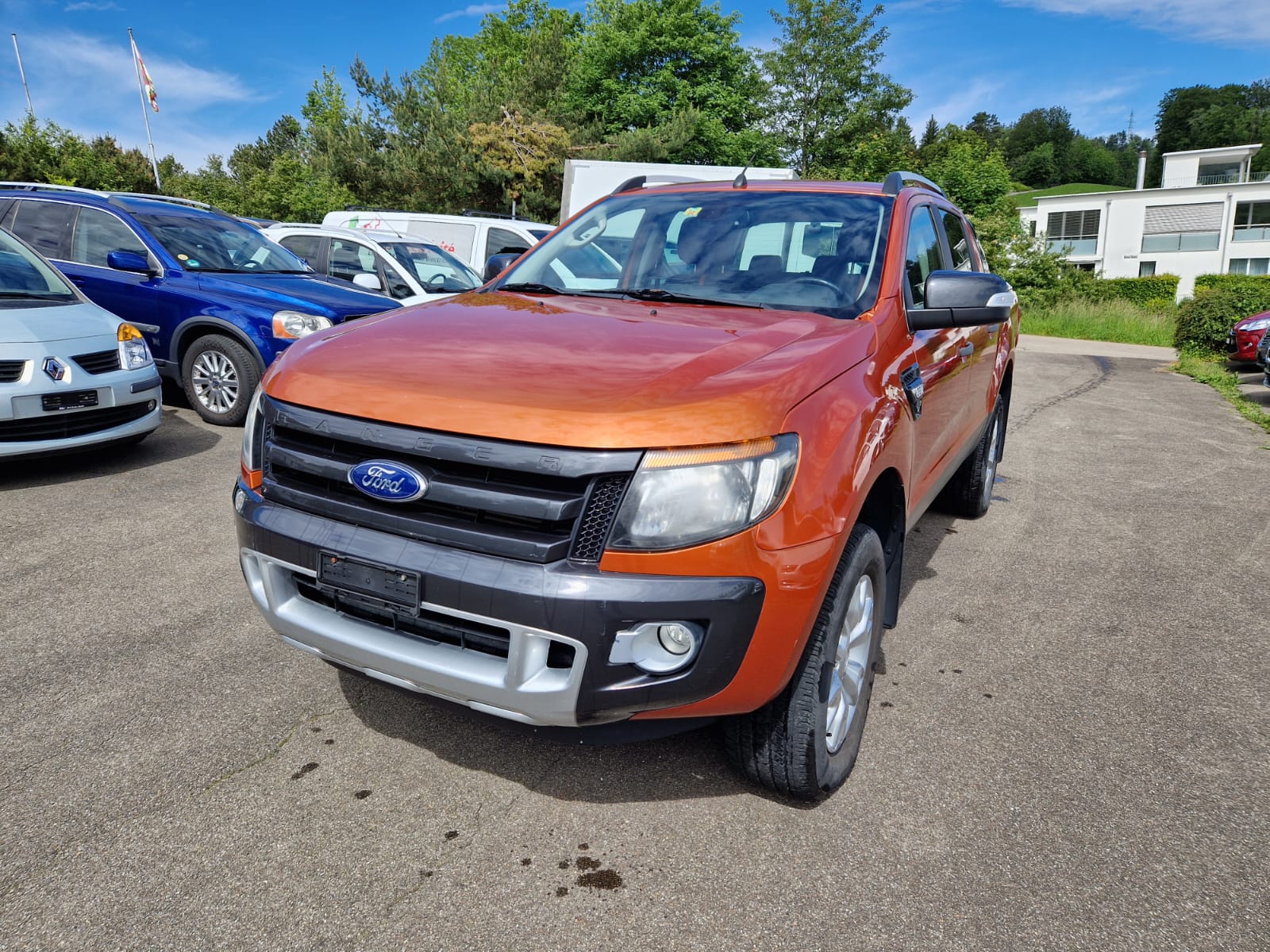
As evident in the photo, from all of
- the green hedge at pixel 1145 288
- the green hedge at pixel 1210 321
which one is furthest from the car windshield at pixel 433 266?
the green hedge at pixel 1145 288

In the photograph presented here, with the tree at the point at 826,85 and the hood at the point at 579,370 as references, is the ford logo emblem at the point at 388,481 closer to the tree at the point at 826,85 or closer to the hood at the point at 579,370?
the hood at the point at 579,370

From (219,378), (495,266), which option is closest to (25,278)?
(219,378)

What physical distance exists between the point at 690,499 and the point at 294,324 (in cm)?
582

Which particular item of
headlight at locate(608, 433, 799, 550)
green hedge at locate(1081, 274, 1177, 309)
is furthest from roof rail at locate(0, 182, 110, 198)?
green hedge at locate(1081, 274, 1177, 309)

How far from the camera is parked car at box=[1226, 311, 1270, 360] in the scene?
43.3 ft

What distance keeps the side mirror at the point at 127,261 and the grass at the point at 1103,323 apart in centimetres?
2013

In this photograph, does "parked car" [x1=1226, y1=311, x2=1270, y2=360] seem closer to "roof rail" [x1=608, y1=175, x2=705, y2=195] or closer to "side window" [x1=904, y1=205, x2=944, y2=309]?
"side window" [x1=904, y1=205, x2=944, y2=309]

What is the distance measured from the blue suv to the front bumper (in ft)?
17.3

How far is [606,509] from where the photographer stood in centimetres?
206

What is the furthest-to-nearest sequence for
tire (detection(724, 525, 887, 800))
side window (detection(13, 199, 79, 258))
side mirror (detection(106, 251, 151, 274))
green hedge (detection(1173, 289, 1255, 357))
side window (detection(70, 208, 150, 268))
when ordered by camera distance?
1. green hedge (detection(1173, 289, 1255, 357))
2. side window (detection(13, 199, 79, 258))
3. side window (detection(70, 208, 150, 268))
4. side mirror (detection(106, 251, 151, 274))
5. tire (detection(724, 525, 887, 800))

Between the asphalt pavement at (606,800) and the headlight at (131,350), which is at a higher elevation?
the headlight at (131,350)

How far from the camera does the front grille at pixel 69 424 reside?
17.3 ft

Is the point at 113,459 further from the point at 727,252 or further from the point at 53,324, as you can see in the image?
the point at 727,252

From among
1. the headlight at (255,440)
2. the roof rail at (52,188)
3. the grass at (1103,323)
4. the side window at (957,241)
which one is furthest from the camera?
the grass at (1103,323)
